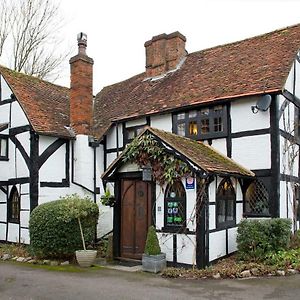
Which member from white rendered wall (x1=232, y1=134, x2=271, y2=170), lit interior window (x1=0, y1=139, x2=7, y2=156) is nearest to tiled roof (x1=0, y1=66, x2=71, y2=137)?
lit interior window (x1=0, y1=139, x2=7, y2=156)

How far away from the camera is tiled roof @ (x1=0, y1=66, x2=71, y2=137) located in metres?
15.2

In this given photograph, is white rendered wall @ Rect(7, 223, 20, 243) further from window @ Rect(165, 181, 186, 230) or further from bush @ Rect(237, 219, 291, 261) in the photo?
bush @ Rect(237, 219, 291, 261)

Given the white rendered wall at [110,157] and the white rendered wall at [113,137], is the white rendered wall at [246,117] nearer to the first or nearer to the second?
the white rendered wall at [113,137]

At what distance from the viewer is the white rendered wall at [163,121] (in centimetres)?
1471

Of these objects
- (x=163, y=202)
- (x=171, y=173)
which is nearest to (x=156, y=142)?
(x=171, y=173)

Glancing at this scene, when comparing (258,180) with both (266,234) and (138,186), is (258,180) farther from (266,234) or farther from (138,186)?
(138,186)

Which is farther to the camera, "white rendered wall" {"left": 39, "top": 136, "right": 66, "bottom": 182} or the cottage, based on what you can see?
"white rendered wall" {"left": 39, "top": 136, "right": 66, "bottom": 182}

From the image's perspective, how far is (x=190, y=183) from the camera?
10.9 meters

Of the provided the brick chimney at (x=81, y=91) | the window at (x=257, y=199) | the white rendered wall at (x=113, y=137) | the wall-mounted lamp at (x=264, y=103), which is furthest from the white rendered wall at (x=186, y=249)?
the brick chimney at (x=81, y=91)

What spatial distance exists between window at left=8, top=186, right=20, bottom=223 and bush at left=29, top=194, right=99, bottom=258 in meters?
3.23

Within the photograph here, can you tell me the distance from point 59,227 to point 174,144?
444 cm

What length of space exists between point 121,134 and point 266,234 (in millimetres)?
7542

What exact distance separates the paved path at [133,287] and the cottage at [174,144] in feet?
5.06

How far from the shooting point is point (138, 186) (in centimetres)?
1232
